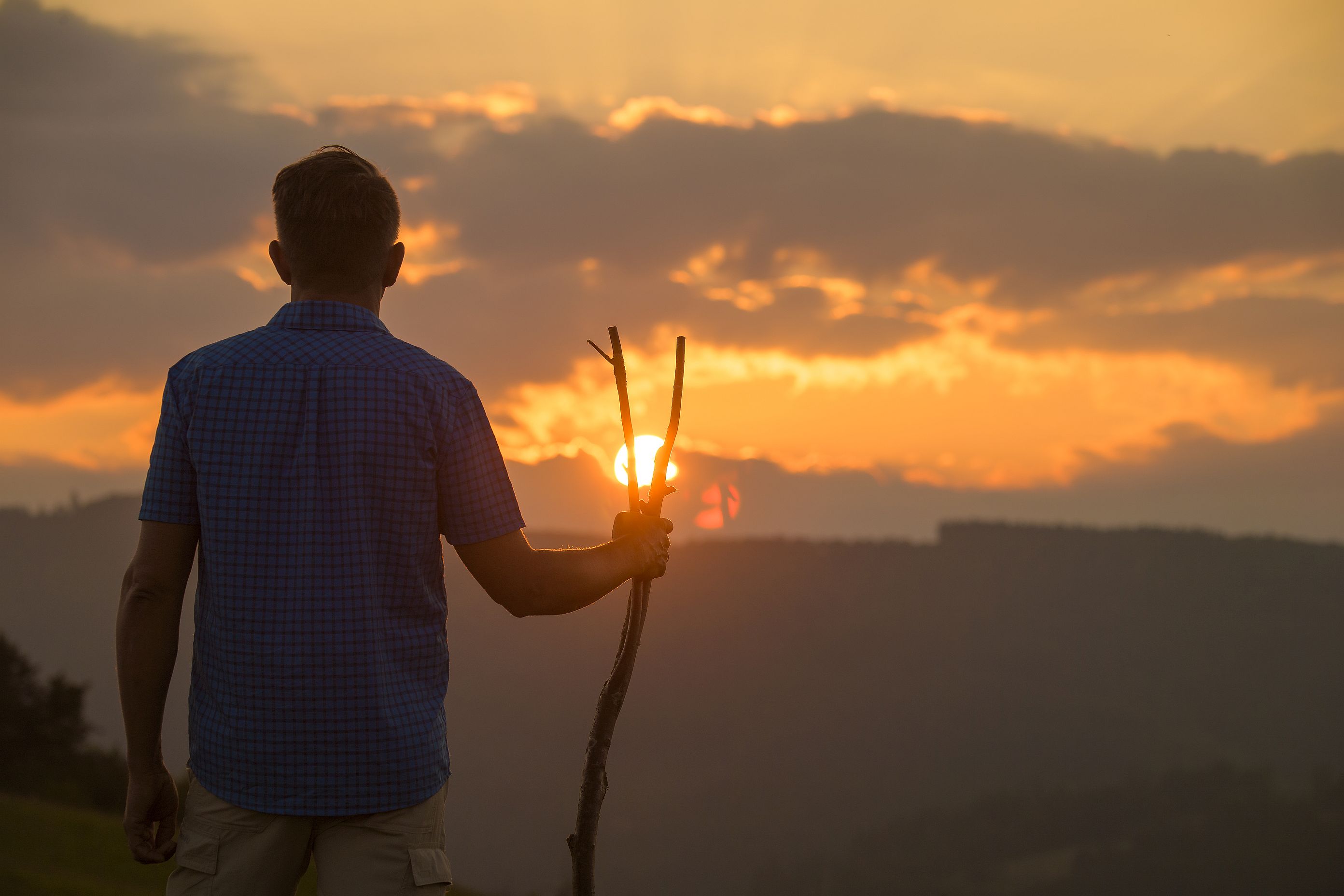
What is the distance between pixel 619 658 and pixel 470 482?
3.32 feet

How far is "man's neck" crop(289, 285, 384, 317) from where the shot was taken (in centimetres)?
262

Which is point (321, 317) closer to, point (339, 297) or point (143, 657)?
point (339, 297)

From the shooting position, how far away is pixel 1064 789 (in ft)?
598

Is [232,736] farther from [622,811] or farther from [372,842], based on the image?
[622,811]

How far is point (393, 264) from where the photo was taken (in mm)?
2750

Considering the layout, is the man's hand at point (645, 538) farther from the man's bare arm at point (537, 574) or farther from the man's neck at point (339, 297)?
the man's neck at point (339, 297)

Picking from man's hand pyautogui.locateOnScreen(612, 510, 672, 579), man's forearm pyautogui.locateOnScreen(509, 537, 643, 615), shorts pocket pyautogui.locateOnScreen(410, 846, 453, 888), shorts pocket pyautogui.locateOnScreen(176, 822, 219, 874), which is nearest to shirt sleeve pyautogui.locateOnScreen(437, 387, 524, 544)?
man's forearm pyautogui.locateOnScreen(509, 537, 643, 615)

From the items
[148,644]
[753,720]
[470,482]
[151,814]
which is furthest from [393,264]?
[753,720]

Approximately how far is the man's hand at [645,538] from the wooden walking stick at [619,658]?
0.04 metres

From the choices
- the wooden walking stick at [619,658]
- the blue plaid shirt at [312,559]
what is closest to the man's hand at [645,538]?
the wooden walking stick at [619,658]

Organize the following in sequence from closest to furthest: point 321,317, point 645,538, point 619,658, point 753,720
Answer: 1. point 321,317
2. point 645,538
3. point 619,658
4. point 753,720

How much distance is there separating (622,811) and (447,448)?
171568mm

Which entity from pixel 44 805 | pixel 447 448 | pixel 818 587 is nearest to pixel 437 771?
pixel 447 448

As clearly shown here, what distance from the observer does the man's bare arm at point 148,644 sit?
2502 millimetres
